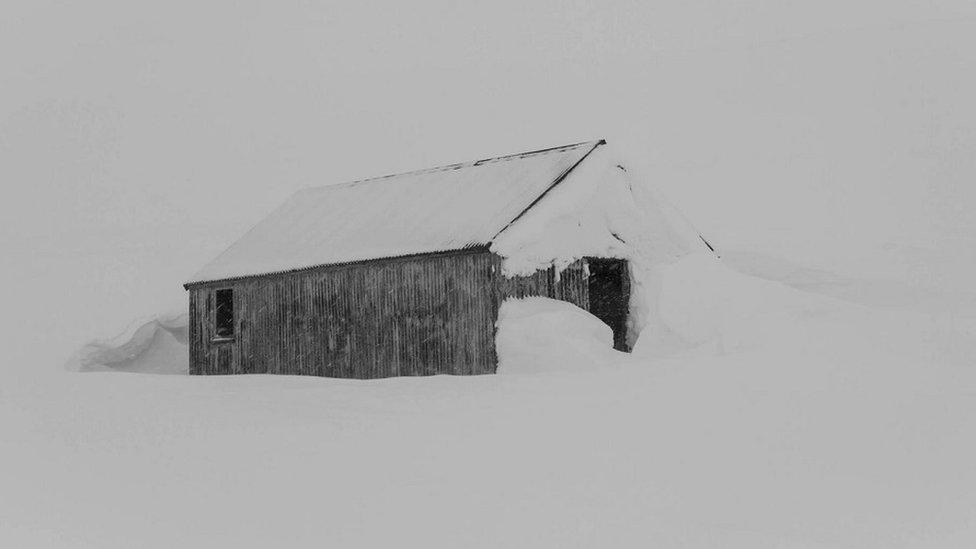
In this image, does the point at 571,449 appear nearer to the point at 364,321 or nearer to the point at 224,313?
the point at 364,321

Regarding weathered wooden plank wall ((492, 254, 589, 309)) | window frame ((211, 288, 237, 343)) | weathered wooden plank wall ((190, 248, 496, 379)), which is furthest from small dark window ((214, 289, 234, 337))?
weathered wooden plank wall ((492, 254, 589, 309))

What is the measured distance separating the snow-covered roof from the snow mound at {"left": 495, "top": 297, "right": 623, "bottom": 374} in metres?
1.41

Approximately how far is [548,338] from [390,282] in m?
3.89

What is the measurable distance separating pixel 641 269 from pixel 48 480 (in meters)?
12.8

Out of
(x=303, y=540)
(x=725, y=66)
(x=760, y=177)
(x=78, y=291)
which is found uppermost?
(x=725, y=66)

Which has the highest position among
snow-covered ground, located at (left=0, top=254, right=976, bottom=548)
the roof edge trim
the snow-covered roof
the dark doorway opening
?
the snow-covered roof

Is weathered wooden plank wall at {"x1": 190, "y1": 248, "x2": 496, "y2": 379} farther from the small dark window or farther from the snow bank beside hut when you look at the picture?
the snow bank beside hut

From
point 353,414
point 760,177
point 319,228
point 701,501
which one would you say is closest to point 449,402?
point 353,414

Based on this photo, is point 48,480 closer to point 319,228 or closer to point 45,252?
point 319,228

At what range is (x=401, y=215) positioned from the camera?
74.1ft

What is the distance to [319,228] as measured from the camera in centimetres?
2423

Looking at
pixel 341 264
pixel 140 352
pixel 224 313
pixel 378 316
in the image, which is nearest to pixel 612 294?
pixel 378 316

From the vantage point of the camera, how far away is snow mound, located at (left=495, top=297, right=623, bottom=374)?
17.8 metres

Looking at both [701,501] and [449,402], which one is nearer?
[701,501]
